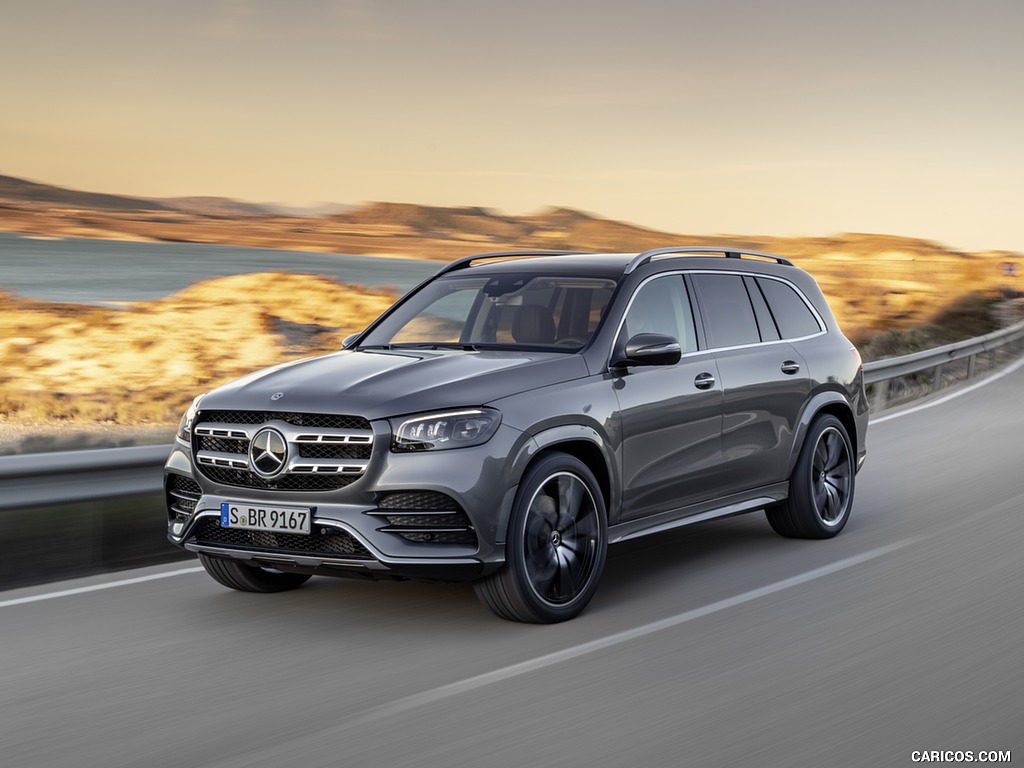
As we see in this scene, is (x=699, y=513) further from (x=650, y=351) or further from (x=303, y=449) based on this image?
(x=303, y=449)

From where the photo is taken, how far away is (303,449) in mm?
5750

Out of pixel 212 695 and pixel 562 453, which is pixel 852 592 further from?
pixel 212 695

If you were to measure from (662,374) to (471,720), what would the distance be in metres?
2.72

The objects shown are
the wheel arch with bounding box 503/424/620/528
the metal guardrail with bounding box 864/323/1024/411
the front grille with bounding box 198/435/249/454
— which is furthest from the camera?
the metal guardrail with bounding box 864/323/1024/411

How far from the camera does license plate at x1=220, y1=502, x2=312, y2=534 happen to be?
5684 millimetres

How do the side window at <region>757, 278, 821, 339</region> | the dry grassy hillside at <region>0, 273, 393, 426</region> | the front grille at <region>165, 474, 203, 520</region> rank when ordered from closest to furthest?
the front grille at <region>165, 474, 203, 520</region> < the side window at <region>757, 278, 821, 339</region> < the dry grassy hillside at <region>0, 273, 393, 426</region>

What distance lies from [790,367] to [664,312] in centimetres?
124

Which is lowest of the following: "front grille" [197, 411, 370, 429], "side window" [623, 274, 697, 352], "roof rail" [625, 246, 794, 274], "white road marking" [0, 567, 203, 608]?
"white road marking" [0, 567, 203, 608]

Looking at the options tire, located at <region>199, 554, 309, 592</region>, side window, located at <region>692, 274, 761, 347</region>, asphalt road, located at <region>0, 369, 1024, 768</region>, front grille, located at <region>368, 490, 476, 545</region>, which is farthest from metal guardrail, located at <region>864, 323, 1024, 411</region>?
front grille, located at <region>368, 490, 476, 545</region>

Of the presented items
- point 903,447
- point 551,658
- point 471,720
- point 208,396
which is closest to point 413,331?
point 208,396

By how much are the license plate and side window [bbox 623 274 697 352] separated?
202 cm

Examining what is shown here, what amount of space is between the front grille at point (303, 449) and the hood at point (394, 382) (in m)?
0.05

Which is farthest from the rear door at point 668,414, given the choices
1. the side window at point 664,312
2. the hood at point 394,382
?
the hood at point 394,382

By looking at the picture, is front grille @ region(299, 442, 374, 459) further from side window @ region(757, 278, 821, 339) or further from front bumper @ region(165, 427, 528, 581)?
side window @ region(757, 278, 821, 339)
